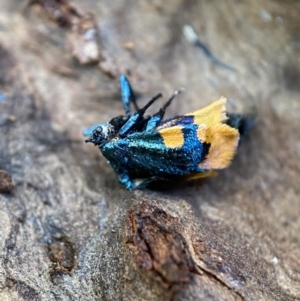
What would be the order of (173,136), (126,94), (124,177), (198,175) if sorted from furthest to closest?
(126,94), (198,175), (124,177), (173,136)

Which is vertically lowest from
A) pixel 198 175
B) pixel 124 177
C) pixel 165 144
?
pixel 124 177

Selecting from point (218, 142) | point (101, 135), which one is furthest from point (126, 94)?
point (218, 142)

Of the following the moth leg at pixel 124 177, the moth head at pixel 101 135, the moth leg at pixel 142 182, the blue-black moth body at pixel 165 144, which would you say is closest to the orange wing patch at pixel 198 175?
the blue-black moth body at pixel 165 144

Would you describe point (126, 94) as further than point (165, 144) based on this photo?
Yes

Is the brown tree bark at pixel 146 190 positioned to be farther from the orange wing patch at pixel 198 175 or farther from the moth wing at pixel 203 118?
the moth wing at pixel 203 118

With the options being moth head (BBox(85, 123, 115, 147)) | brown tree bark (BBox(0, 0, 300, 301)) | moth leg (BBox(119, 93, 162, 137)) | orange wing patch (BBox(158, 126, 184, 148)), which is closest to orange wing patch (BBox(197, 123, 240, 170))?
orange wing patch (BBox(158, 126, 184, 148))

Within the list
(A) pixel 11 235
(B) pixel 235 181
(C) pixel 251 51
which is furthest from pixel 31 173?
(C) pixel 251 51

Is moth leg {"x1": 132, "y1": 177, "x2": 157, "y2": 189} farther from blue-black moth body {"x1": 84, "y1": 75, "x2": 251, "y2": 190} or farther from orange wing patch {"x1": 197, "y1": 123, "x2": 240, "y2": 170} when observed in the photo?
orange wing patch {"x1": 197, "y1": 123, "x2": 240, "y2": 170}

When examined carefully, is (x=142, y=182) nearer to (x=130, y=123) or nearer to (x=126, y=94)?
(x=130, y=123)
